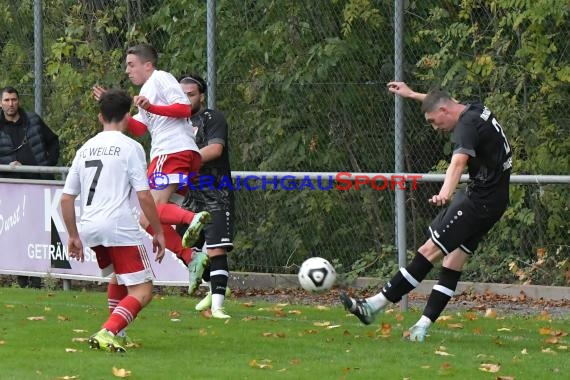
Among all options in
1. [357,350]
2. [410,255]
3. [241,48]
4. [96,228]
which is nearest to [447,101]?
[357,350]

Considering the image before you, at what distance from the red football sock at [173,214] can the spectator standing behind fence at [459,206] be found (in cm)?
160

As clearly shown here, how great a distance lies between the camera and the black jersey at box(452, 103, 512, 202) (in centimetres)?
952

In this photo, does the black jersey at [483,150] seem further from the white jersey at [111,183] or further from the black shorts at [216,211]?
the black shorts at [216,211]

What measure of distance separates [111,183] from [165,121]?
7.04 feet

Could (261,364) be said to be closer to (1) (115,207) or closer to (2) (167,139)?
(1) (115,207)

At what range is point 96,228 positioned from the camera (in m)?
8.94

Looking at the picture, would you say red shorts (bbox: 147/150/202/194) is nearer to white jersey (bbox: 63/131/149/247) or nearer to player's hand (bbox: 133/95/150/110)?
player's hand (bbox: 133/95/150/110)

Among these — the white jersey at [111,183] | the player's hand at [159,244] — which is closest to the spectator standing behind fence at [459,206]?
the player's hand at [159,244]

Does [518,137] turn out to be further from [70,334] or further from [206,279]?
[70,334]

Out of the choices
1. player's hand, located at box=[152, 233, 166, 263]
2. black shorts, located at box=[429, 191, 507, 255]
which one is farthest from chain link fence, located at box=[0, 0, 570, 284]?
player's hand, located at box=[152, 233, 166, 263]

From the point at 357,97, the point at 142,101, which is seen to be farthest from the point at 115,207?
the point at 357,97

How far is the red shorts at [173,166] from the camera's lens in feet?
36.0

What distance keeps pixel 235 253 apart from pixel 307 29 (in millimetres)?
2596

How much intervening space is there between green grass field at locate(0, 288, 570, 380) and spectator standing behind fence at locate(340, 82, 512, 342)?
1.03ft
